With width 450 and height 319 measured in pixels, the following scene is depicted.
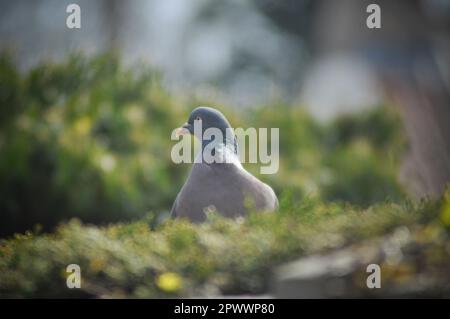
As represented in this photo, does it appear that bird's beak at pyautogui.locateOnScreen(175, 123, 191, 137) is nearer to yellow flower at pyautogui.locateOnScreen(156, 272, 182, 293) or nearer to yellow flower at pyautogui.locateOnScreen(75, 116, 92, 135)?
yellow flower at pyautogui.locateOnScreen(156, 272, 182, 293)

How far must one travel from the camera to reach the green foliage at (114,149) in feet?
27.3

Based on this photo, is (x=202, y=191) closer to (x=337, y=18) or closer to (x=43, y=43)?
(x=43, y=43)

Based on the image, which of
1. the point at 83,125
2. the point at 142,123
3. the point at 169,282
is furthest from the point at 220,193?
the point at 142,123

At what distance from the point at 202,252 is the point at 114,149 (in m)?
4.48

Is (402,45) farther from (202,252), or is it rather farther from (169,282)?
(169,282)

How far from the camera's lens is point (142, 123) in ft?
30.1

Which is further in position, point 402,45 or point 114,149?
point 402,45

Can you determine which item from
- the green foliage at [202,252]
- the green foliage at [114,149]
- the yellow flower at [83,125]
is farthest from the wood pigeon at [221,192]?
the yellow flower at [83,125]

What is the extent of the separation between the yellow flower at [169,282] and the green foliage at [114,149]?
3.84 meters

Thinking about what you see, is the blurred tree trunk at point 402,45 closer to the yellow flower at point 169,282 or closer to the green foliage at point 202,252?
the green foliage at point 202,252

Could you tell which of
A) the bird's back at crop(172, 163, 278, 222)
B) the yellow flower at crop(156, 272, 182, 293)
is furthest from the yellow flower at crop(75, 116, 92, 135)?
the yellow flower at crop(156, 272, 182, 293)

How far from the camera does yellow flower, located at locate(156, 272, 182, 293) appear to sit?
178 inches

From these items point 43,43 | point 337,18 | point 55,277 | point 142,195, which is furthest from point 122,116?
point 337,18
